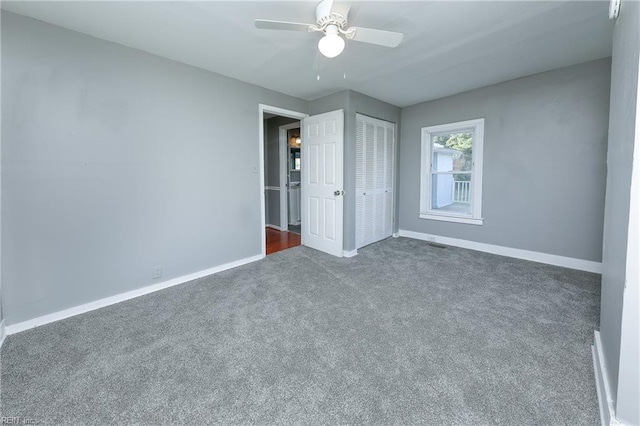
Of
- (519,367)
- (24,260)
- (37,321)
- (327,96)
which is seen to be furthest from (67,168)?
(519,367)

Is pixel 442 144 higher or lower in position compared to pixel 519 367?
higher

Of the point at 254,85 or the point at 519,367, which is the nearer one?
the point at 519,367

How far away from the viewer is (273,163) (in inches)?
220

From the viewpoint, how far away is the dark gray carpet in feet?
4.39

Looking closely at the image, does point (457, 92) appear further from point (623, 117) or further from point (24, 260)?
point (24, 260)

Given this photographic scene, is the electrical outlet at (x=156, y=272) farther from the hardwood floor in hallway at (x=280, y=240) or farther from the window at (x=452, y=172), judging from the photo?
the window at (x=452, y=172)

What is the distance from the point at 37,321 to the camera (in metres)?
2.12

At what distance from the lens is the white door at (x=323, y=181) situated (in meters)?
3.75

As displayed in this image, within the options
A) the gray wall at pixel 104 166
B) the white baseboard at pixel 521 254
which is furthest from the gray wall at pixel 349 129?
the white baseboard at pixel 521 254

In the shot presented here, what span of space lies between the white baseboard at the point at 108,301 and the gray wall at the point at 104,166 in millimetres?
45

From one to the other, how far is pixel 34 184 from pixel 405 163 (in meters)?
4.74

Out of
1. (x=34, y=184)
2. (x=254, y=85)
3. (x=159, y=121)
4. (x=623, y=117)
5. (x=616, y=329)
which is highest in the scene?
(x=254, y=85)

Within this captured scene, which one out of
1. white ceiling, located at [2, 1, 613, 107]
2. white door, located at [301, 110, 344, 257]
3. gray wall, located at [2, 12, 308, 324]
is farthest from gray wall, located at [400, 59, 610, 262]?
gray wall, located at [2, 12, 308, 324]

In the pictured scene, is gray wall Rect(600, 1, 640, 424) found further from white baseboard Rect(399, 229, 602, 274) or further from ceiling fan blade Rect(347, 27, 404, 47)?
white baseboard Rect(399, 229, 602, 274)
